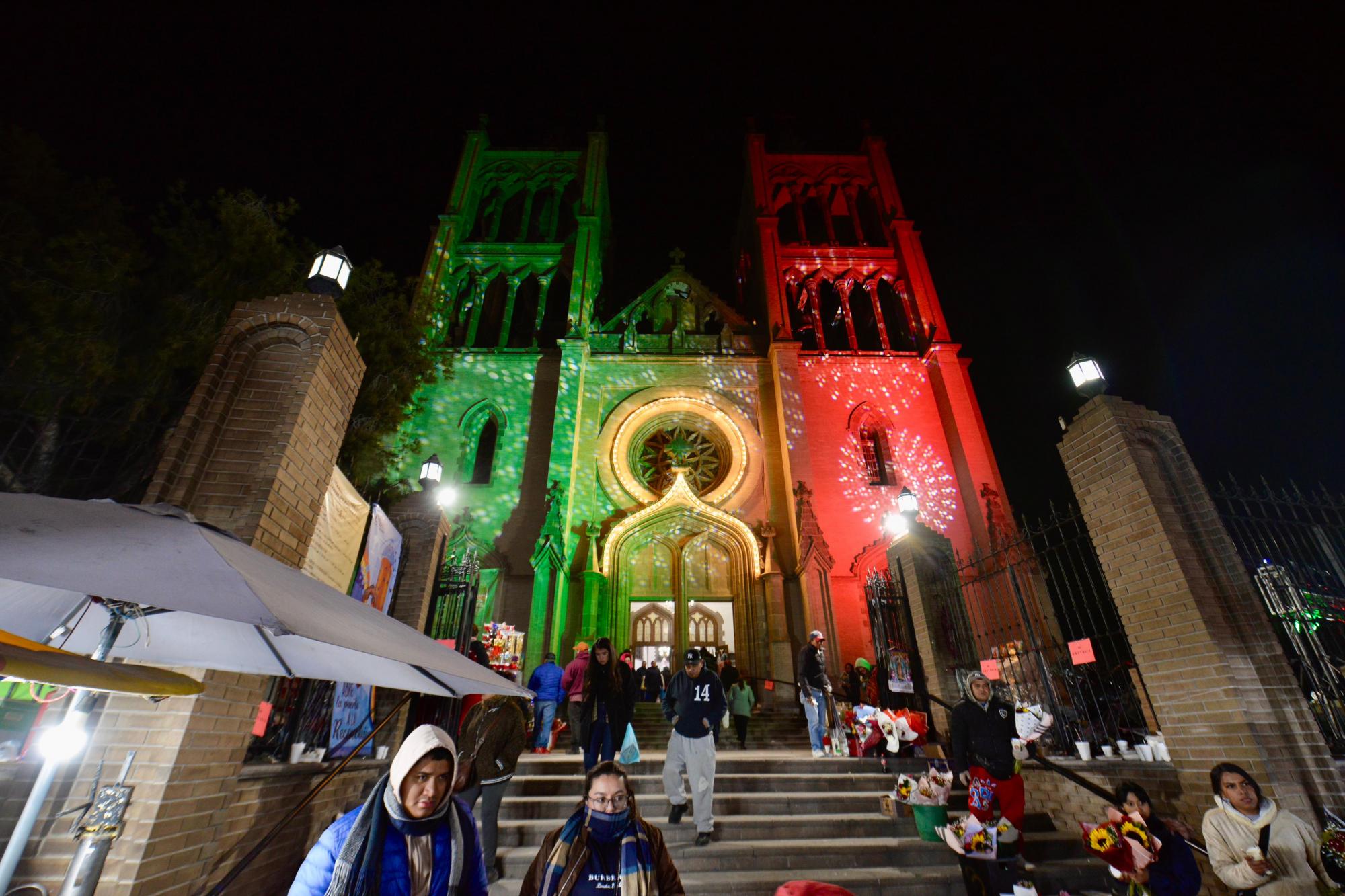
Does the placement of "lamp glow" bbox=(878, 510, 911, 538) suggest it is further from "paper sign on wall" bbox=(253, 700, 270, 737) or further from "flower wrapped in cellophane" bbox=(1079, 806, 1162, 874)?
"paper sign on wall" bbox=(253, 700, 270, 737)

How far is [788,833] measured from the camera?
17.7ft

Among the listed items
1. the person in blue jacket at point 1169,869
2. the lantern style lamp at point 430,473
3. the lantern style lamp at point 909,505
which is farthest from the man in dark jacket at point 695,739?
the lantern style lamp at point 909,505

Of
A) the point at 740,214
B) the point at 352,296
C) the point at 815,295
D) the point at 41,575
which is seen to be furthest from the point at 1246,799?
the point at 740,214

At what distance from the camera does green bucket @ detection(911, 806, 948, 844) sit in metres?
5.13

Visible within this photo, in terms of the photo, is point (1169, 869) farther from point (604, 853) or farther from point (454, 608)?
point (454, 608)

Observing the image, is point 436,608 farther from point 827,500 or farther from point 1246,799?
point 827,500

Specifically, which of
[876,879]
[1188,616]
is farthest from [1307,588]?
[876,879]

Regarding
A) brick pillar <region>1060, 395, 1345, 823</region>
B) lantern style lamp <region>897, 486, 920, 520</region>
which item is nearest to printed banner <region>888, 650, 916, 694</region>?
lantern style lamp <region>897, 486, 920, 520</region>

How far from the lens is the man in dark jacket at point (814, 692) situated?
25.7ft

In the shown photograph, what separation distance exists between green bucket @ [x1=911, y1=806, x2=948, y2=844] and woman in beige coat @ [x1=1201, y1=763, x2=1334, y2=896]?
1.94m

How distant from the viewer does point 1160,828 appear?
3.73 metres

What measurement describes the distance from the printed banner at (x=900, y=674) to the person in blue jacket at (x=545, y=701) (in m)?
4.98

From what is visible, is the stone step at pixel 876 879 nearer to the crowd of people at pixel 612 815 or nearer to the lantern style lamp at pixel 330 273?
the crowd of people at pixel 612 815

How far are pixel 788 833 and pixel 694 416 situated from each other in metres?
12.8
